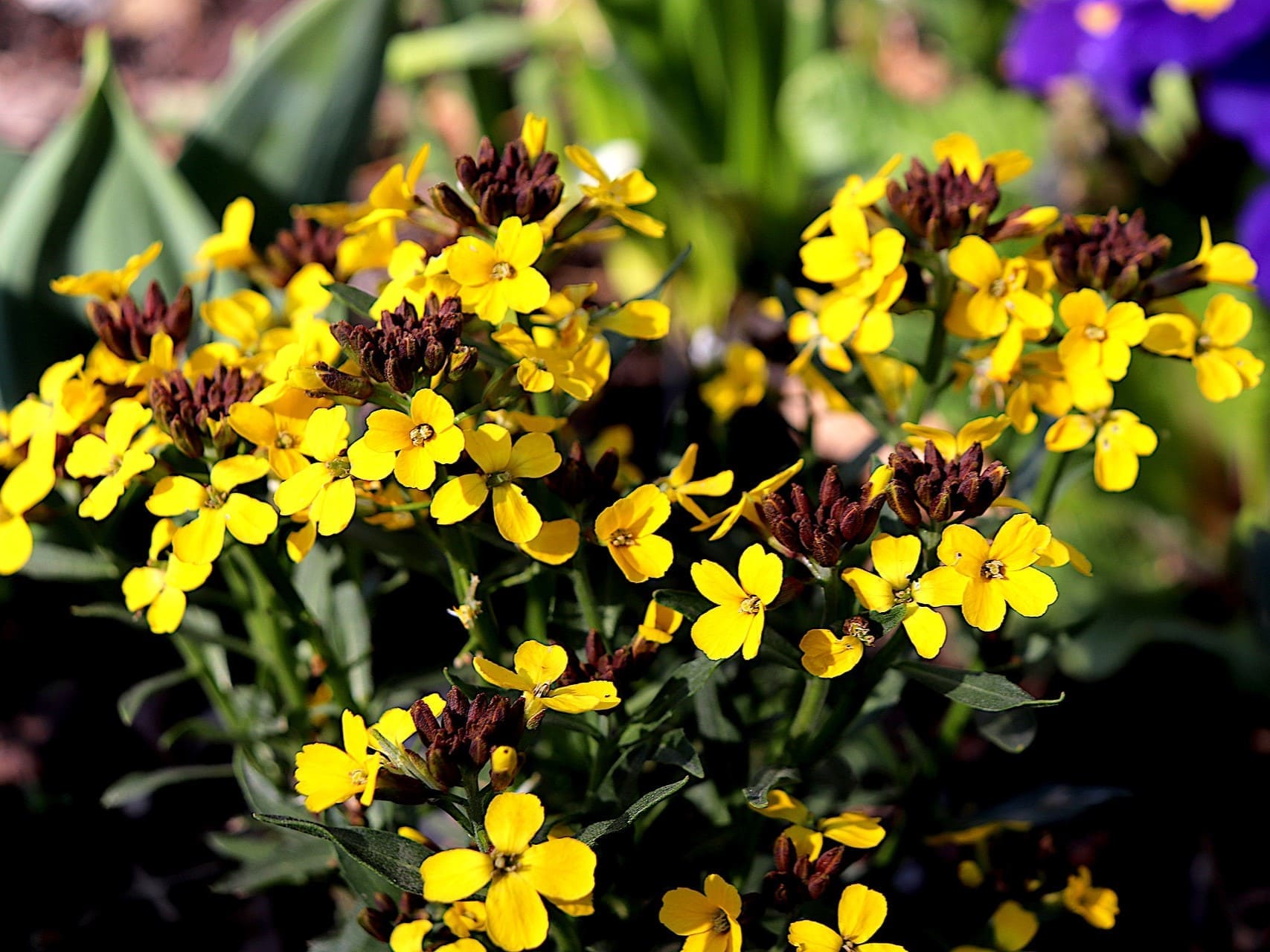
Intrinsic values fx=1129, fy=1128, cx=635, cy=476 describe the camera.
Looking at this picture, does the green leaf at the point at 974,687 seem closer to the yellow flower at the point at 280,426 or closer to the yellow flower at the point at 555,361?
the yellow flower at the point at 555,361

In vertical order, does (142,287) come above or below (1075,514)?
above

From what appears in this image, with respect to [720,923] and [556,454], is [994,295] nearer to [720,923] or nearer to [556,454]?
[556,454]

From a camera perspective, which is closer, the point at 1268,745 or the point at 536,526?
the point at 536,526

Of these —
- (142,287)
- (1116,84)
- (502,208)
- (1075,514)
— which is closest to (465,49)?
(142,287)

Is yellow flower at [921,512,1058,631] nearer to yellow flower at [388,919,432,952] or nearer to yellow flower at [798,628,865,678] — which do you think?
yellow flower at [798,628,865,678]

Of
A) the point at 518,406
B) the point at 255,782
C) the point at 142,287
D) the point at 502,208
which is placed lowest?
the point at 255,782

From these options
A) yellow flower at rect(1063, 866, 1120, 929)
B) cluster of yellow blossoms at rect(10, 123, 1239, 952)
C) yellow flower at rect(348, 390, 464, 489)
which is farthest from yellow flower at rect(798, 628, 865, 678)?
yellow flower at rect(1063, 866, 1120, 929)

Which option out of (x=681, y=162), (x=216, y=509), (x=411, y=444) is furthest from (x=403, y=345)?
(x=681, y=162)

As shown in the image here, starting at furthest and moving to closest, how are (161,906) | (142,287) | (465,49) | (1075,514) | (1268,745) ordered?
(465,49) → (1075,514) → (1268,745) → (142,287) → (161,906)

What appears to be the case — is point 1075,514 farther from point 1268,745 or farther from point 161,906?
point 161,906
